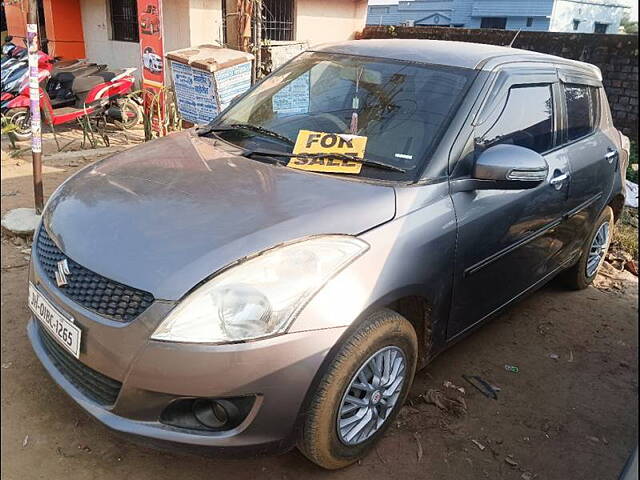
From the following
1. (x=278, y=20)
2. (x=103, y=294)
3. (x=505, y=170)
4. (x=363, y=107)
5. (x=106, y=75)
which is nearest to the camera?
(x=103, y=294)

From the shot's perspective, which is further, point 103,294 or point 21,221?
point 21,221

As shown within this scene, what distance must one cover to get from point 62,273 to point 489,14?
15.0 metres

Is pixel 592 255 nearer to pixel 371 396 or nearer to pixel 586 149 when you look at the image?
pixel 586 149

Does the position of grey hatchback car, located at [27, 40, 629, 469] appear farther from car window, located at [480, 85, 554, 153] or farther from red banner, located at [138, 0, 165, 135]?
red banner, located at [138, 0, 165, 135]

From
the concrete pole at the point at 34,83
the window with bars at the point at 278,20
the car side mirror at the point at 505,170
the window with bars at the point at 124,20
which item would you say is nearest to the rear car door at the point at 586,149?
the car side mirror at the point at 505,170

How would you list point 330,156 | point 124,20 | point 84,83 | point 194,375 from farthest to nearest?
point 124,20 → point 84,83 → point 330,156 → point 194,375

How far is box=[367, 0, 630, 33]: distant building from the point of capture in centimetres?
832

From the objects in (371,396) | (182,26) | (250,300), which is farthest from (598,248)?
(182,26)

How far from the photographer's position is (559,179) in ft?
10.5

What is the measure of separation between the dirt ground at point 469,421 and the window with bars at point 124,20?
7.60 metres

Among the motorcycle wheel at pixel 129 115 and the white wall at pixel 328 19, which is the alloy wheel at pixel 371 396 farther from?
the white wall at pixel 328 19

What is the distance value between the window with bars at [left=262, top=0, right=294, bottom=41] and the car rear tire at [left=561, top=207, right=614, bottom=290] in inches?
304

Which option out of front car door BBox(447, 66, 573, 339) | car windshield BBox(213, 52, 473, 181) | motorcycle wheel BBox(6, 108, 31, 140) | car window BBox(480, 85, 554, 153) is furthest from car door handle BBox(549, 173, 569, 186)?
motorcycle wheel BBox(6, 108, 31, 140)

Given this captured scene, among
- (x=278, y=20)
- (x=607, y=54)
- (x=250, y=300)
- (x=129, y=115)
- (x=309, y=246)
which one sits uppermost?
A: (x=278, y=20)
